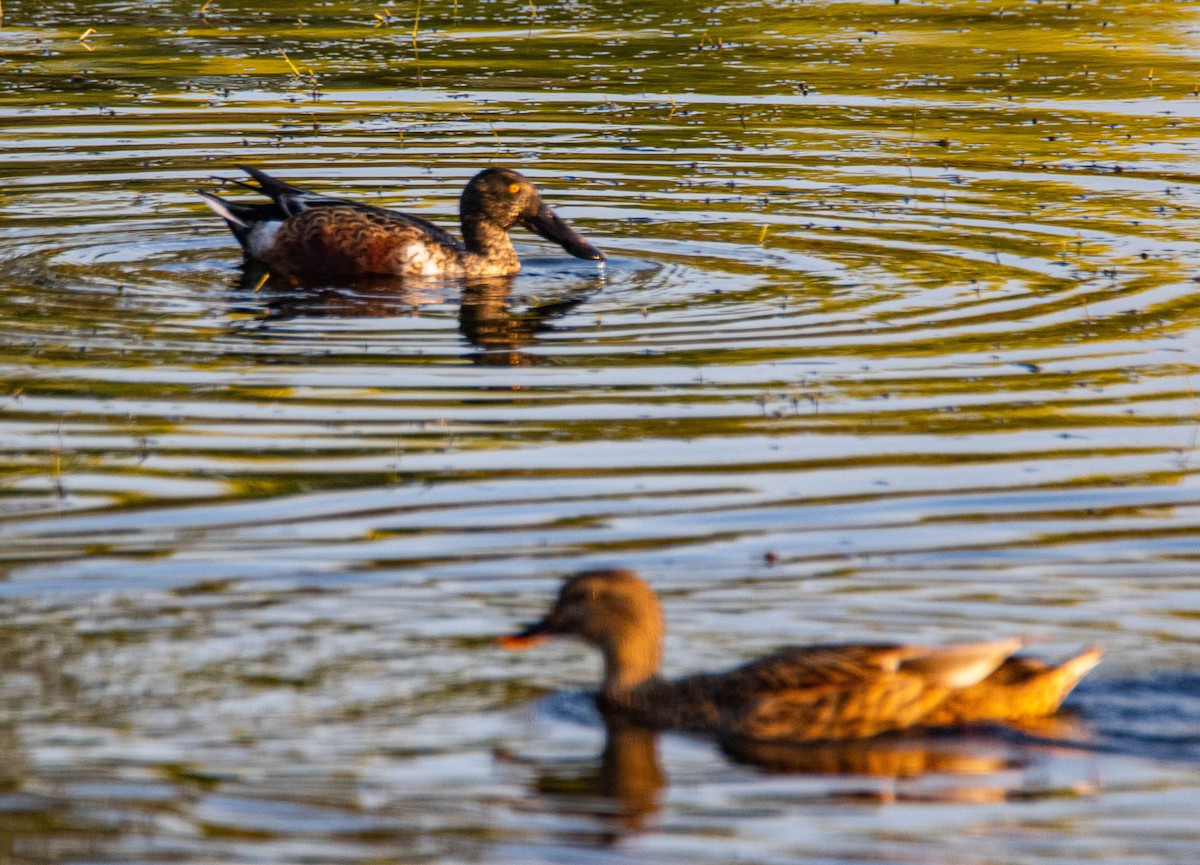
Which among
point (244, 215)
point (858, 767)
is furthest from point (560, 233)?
point (858, 767)

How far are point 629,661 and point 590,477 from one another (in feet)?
7.17

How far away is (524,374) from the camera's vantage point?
10445mm

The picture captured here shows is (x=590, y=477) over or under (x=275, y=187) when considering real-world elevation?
under

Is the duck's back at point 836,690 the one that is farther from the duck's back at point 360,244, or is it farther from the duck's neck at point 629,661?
the duck's back at point 360,244

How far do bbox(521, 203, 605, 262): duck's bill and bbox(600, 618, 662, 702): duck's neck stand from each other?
7125 millimetres

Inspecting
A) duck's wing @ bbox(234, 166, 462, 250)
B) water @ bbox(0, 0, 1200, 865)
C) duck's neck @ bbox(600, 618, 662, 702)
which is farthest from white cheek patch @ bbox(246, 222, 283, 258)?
duck's neck @ bbox(600, 618, 662, 702)

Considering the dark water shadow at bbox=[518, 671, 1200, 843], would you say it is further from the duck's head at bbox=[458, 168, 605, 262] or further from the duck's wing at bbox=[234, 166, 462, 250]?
the duck's head at bbox=[458, 168, 605, 262]

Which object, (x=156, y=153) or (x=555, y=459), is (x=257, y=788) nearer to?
(x=555, y=459)

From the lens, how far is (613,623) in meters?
6.46

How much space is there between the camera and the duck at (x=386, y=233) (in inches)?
513

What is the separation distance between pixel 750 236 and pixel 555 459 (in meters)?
5.58

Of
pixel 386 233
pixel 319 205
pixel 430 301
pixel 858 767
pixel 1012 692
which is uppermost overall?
pixel 319 205

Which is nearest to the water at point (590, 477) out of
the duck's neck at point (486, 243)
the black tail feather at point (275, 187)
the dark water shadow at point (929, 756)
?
the dark water shadow at point (929, 756)

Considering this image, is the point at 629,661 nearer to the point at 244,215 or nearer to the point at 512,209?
the point at 512,209
